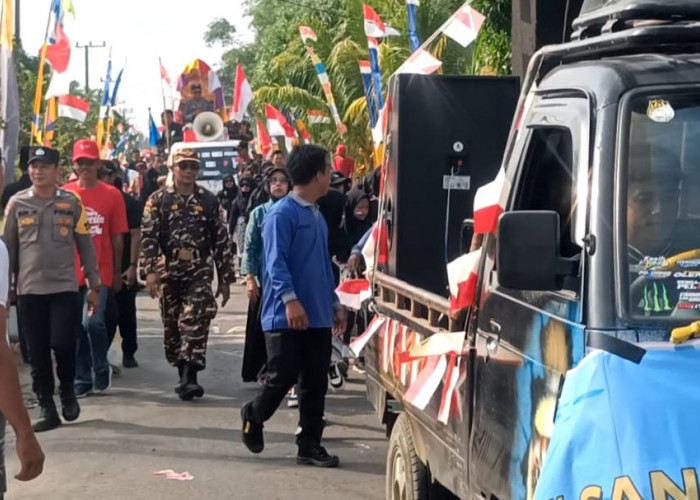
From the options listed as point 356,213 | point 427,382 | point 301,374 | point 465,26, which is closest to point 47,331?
point 301,374

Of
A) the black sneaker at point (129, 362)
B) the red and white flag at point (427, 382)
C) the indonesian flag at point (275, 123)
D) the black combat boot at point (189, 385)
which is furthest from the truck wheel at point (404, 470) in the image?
the indonesian flag at point (275, 123)

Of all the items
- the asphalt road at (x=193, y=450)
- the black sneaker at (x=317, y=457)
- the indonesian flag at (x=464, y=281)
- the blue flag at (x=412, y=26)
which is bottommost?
the asphalt road at (x=193, y=450)

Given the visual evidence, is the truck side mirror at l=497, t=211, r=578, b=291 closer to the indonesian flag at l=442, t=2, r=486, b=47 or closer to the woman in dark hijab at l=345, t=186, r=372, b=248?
the indonesian flag at l=442, t=2, r=486, b=47

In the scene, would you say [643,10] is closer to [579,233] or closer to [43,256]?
[579,233]

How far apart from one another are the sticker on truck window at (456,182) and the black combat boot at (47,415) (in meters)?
3.54

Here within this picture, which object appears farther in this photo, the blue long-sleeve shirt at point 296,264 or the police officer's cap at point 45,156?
the police officer's cap at point 45,156

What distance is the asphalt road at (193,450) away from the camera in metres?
7.87

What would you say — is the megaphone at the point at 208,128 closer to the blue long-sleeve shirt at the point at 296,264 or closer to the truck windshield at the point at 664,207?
the blue long-sleeve shirt at the point at 296,264

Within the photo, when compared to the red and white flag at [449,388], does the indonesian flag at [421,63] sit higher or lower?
higher

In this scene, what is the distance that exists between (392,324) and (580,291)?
2.80 meters

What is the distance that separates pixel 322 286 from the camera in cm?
841

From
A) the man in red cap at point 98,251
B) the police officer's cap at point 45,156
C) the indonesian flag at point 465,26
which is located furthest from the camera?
the man in red cap at point 98,251

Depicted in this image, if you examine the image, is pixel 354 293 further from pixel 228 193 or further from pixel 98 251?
pixel 228 193

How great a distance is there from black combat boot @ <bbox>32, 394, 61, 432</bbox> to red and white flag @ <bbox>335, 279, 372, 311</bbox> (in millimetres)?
2456
